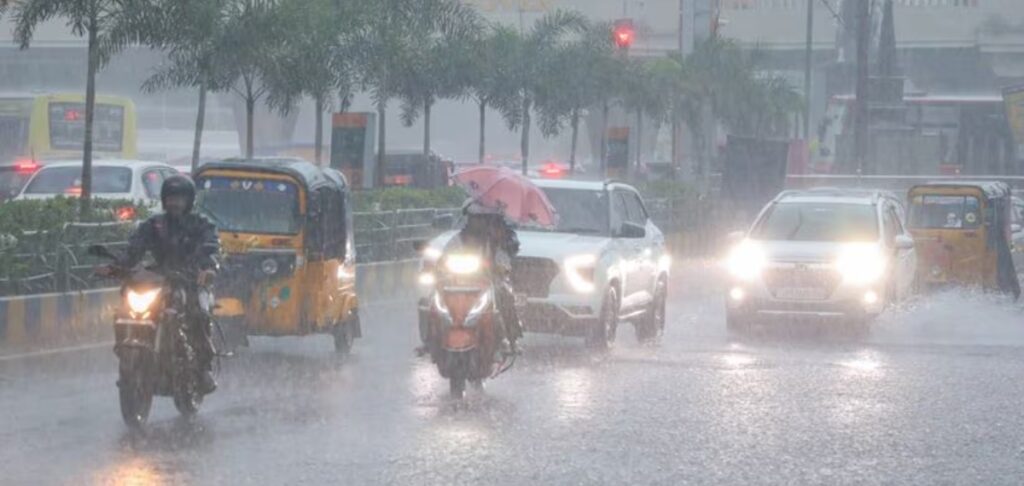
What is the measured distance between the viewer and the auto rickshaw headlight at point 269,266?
50.8 feet

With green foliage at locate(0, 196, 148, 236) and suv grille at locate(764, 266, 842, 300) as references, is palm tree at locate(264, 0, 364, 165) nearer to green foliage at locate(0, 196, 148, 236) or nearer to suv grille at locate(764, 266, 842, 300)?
green foliage at locate(0, 196, 148, 236)

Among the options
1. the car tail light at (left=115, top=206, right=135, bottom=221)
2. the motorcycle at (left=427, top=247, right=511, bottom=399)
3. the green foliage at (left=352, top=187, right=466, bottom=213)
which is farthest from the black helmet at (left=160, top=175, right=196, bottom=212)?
the green foliage at (left=352, top=187, right=466, bottom=213)

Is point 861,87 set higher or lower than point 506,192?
higher

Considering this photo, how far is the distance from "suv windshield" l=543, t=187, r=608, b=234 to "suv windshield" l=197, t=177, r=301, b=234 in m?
3.26

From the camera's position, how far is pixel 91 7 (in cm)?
1925

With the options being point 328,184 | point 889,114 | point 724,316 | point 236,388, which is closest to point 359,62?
point 724,316

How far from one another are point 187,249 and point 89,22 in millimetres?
8421

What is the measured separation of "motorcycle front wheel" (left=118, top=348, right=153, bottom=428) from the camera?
11109mm

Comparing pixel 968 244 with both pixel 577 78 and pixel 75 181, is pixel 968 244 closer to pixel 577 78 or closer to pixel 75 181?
pixel 75 181

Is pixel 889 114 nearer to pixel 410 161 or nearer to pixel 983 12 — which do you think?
pixel 410 161

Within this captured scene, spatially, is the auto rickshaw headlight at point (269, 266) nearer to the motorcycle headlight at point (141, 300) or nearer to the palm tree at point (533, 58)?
the motorcycle headlight at point (141, 300)

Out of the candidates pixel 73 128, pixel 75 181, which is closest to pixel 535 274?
pixel 75 181

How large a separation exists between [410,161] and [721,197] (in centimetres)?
778

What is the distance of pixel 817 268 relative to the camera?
20203 mm
